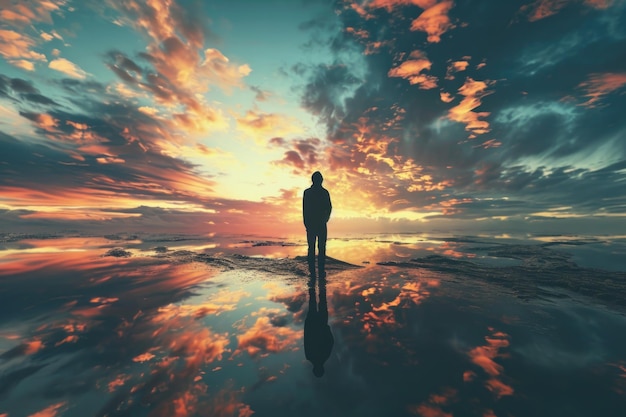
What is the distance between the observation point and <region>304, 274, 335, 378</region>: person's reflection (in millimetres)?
3479

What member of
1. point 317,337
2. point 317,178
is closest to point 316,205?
point 317,178

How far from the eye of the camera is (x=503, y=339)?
4.05 meters

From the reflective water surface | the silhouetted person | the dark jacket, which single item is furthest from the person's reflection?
the dark jacket

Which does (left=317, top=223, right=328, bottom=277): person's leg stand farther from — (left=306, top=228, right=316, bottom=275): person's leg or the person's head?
the person's head

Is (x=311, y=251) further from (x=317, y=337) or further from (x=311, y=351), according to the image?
(x=311, y=351)

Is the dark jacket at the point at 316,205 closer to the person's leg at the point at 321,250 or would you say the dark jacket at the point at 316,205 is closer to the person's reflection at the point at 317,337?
the person's leg at the point at 321,250

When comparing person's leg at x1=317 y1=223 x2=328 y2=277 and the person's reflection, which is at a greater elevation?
person's leg at x1=317 y1=223 x2=328 y2=277

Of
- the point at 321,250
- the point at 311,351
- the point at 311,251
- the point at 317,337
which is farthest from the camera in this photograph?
the point at 311,251

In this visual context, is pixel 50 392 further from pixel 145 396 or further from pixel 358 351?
pixel 358 351

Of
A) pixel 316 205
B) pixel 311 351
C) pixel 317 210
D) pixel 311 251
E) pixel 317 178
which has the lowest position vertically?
pixel 311 351

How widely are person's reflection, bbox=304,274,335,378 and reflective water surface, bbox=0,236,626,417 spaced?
33mm

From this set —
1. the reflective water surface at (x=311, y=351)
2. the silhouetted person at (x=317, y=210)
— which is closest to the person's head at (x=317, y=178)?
the silhouetted person at (x=317, y=210)

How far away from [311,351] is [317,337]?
1.57 ft

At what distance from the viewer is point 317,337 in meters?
4.20
